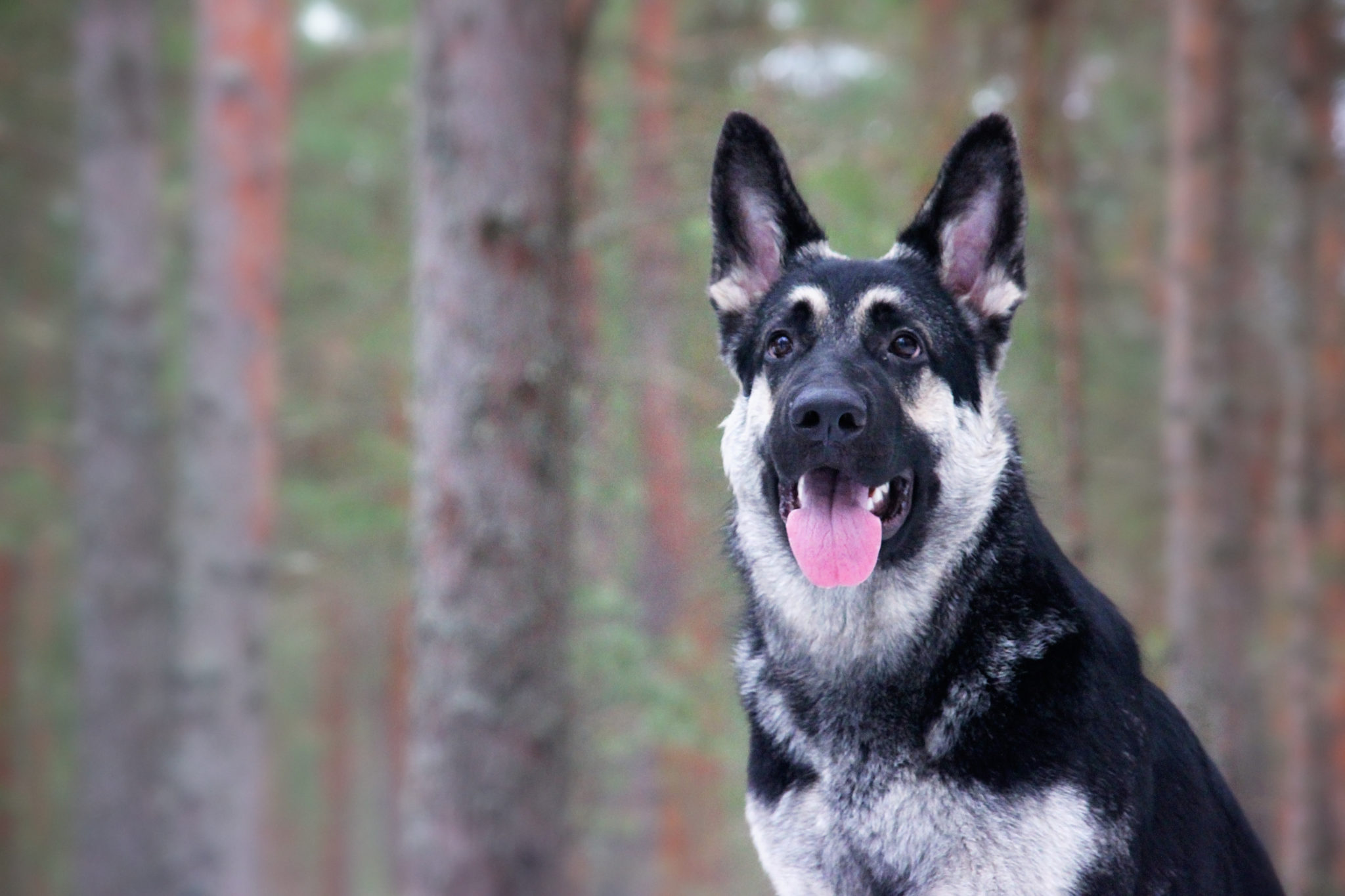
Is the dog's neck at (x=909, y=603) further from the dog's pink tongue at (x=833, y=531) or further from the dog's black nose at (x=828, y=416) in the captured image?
the dog's black nose at (x=828, y=416)

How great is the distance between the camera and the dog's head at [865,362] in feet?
11.5

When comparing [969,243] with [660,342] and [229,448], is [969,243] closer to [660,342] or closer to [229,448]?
[660,342]

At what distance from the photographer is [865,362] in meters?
3.77

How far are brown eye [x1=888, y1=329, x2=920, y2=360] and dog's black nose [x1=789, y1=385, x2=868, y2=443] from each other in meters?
0.43

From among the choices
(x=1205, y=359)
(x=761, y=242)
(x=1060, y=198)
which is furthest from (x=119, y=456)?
(x=761, y=242)

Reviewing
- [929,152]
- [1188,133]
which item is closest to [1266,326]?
[1188,133]

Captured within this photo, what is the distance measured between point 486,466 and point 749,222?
121 inches

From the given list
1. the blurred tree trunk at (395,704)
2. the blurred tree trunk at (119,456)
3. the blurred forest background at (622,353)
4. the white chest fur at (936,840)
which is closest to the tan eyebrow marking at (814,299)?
the blurred forest background at (622,353)

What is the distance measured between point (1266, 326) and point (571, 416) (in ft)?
43.4

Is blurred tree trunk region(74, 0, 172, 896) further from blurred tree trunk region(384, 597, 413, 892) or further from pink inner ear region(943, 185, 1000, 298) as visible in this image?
pink inner ear region(943, 185, 1000, 298)

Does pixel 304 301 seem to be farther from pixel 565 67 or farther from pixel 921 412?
pixel 921 412

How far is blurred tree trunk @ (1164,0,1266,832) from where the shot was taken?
1183cm

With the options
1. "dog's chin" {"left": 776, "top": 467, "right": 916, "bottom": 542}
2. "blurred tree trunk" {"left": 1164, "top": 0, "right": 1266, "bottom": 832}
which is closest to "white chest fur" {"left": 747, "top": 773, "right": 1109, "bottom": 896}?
"dog's chin" {"left": 776, "top": 467, "right": 916, "bottom": 542}

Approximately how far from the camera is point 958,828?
3.24m
